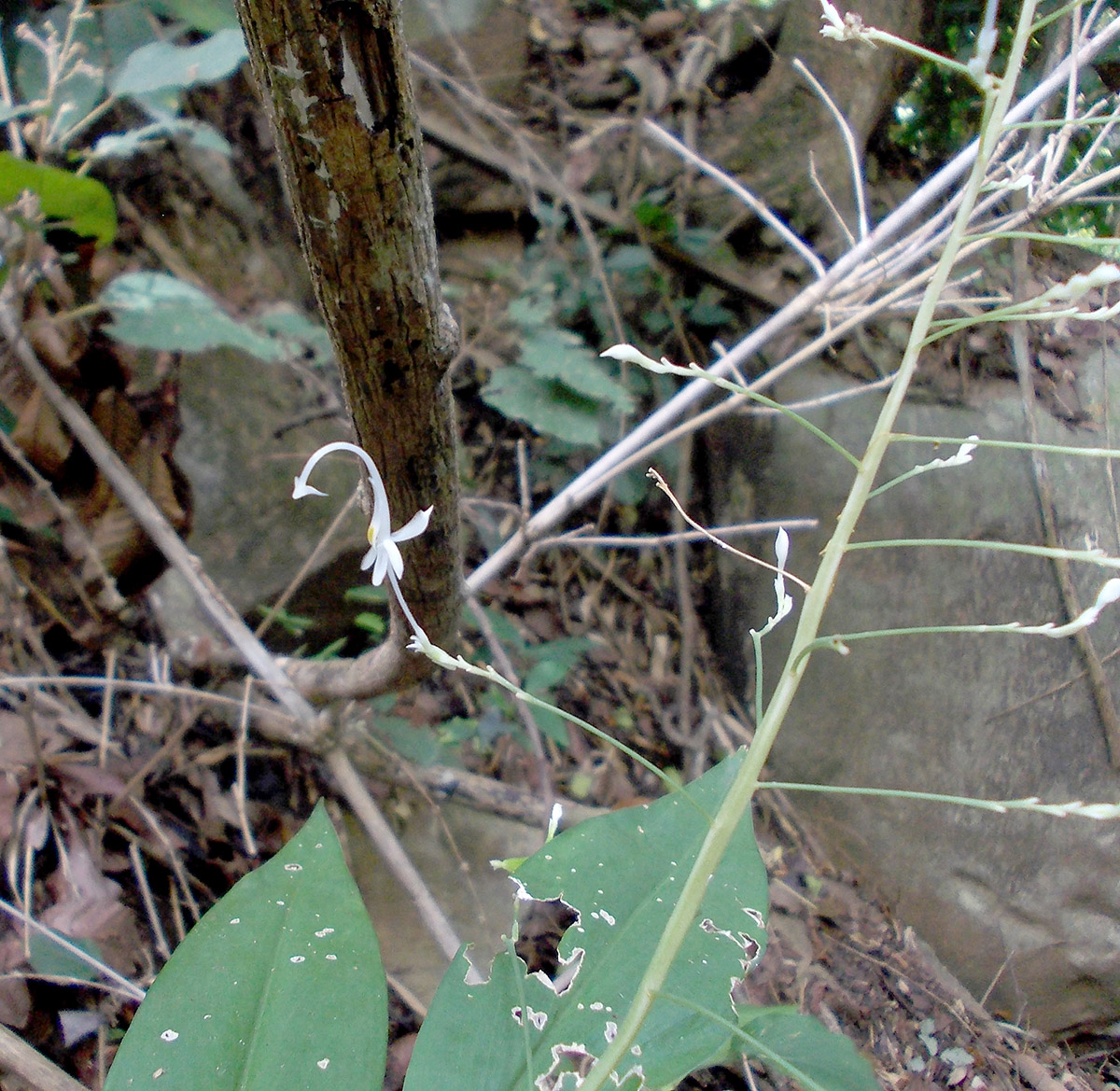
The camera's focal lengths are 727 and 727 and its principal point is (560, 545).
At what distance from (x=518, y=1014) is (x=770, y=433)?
1610 mm

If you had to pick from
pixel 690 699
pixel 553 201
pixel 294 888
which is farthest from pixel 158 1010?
pixel 553 201

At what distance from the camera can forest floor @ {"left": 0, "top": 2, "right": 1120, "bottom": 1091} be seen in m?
0.96

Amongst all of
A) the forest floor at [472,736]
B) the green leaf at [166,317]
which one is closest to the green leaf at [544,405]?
the forest floor at [472,736]

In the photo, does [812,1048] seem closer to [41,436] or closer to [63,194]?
[41,436]

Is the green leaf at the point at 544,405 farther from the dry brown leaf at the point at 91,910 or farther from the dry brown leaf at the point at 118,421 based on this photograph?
the dry brown leaf at the point at 91,910

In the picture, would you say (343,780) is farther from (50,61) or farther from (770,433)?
(770,433)

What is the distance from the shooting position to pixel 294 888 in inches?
26.7

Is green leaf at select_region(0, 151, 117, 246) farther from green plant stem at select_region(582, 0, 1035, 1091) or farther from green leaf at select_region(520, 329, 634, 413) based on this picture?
green plant stem at select_region(582, 0, 1035, 1091)

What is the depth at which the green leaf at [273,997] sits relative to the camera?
1.89ft

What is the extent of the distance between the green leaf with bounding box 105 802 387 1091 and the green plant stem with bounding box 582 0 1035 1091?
11.0 inches

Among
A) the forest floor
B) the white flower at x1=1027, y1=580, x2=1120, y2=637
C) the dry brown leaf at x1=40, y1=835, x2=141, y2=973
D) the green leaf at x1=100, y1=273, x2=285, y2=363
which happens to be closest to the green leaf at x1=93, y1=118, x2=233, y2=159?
the green leaf at x1=100, y1=273, x2=285, y2=363

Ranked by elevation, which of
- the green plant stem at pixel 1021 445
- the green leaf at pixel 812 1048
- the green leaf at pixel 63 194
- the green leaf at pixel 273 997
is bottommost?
the green leaf at pixel 812 1048

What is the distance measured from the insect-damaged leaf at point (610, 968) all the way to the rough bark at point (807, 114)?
1.89 m

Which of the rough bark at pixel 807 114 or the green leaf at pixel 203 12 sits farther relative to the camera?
the rough bark at pixel 807 114
